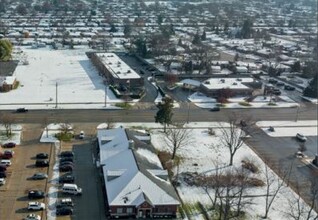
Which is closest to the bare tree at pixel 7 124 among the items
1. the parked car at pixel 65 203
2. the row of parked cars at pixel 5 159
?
the row of parked cars at pixel 5 159

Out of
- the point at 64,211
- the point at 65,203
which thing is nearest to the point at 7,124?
A: the point at 65,203

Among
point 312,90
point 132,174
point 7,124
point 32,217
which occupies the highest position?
point 132,174

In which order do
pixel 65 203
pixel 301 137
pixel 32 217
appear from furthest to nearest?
pixel 301 137
pixel 65 203
pixel 32 217

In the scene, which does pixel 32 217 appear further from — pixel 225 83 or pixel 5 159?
pixel 225 83

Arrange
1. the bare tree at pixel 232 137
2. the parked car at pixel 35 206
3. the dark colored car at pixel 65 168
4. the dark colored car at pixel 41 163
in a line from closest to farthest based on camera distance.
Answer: the parked car at pixel 35 206 < the dark colored car at pixel 65 168 < the dark colored car at pixel 41 163 < the bare tree at pixel 232 137

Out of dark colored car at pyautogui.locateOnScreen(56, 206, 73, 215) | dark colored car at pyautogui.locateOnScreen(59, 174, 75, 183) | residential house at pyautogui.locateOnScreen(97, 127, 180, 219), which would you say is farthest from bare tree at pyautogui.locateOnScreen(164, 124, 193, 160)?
dark colored car at pyautogui.locateOnScreen(56, 206, 73, 215)

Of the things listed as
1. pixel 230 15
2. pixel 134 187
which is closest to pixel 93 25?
pixel 230 15

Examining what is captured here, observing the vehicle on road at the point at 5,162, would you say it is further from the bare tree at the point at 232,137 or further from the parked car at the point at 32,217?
the bare tree at the point at 232,137
